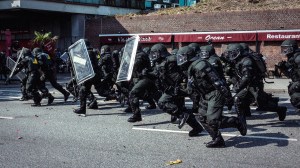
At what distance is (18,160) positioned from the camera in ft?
19.0

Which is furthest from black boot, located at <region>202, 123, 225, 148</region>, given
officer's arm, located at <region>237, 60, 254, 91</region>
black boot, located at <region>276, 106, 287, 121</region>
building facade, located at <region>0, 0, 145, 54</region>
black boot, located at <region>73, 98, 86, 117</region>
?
building facade, located at <region>0, 0, 145, 54</region>

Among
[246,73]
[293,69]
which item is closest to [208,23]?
[293,69]

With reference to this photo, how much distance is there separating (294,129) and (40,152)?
15.7 ft

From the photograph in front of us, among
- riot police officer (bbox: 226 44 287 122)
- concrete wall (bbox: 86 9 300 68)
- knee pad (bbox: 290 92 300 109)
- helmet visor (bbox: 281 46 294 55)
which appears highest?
concrete wall (bbox: 86 9 300 68)

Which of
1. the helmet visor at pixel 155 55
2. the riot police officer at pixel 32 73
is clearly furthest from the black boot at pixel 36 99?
the helmet visor at pixel 155 55

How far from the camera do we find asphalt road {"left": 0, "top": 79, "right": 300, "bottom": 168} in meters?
5.68

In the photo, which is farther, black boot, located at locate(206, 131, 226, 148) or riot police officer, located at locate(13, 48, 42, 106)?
riot police officer, located at locate(13, 48, 42, 106)

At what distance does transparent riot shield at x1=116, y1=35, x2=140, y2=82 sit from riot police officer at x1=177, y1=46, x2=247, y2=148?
2200mm

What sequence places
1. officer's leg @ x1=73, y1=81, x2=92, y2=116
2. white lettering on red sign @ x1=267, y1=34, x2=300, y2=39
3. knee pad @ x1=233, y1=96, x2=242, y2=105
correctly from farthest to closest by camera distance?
white lettering on red sign @ x1=267, y1=34, x2=300, y2=39, officer's leg @ x1=73, y1=81, x2=92, y2=116, knee pad @ x1=233, y1=96, x2=242, y2=105

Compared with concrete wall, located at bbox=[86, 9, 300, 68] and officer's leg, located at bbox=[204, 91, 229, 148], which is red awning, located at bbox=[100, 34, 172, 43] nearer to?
concrete wall, located at bbox=[86, 9, 300, 68]

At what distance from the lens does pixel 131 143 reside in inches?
270

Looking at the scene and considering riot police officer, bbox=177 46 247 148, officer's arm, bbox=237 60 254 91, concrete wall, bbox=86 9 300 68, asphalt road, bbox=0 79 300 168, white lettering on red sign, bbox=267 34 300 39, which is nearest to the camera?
asphalt road, bbox=0 79 300 168

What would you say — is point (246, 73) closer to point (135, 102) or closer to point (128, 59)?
point (135, 102)

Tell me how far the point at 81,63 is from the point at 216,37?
18052 mm
